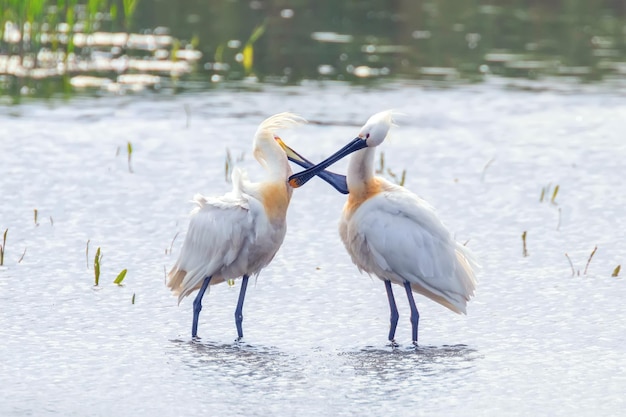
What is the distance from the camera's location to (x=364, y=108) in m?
16.0

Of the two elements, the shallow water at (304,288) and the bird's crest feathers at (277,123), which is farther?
the bird's crest feathers at (277,123)

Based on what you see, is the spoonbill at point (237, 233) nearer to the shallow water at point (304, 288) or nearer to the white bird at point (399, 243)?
the shallow water at point (304, 288)

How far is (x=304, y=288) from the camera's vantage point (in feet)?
27.0

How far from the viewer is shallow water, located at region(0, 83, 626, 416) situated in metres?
6.14

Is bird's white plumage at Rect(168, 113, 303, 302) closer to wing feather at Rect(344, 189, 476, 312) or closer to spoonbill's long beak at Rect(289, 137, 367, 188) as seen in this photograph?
spoonbill's long beak at Rect(289, 137, 367, 188)

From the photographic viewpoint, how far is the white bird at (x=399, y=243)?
7.18m

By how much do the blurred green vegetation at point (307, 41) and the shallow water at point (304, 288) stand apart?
282 cm

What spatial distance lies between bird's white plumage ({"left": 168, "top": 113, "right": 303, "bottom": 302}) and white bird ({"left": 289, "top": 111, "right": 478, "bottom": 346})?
43cm

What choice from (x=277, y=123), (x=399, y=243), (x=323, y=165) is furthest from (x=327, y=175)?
(x=399, y=243)

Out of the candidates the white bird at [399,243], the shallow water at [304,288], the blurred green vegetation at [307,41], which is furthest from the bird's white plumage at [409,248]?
the blurred green vegetation at [307,41]

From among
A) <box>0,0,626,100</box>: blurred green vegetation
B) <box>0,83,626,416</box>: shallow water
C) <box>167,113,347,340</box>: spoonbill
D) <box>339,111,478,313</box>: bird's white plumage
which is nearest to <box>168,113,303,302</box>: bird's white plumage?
<box>167,113,347,340</box>: spoonbill

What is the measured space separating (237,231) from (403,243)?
935mm

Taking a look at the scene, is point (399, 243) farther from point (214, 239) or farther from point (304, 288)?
point (304, 288)

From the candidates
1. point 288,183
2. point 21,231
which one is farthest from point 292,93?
point 288,183
